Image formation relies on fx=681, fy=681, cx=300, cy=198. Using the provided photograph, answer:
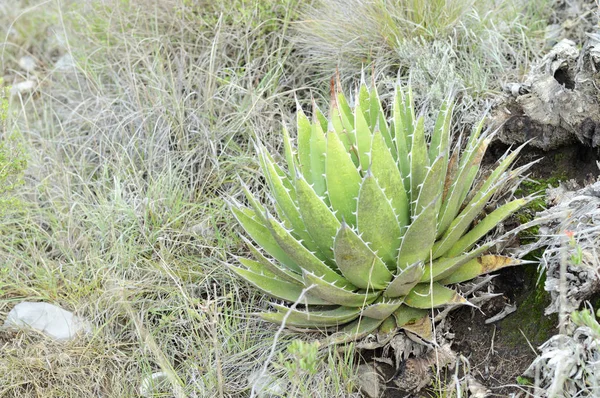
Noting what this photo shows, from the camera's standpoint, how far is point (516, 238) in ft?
8.74

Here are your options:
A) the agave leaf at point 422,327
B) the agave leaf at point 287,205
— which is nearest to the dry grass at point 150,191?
the agave leaf at point 422,327

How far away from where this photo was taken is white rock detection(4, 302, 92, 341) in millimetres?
2998

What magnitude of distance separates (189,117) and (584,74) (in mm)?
2024

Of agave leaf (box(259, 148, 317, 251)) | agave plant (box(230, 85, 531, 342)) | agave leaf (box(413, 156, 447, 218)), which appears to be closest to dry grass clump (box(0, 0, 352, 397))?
agave plant (box(230, 85, 531, 342))

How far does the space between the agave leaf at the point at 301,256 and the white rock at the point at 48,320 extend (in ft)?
3.88

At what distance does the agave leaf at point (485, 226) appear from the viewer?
2.41 m

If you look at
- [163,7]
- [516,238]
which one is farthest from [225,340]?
[163,7]

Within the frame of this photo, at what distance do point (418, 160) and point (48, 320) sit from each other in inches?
70.5

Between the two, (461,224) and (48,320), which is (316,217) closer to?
(461,224)

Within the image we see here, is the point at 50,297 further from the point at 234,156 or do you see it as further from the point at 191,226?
the point at 234,156

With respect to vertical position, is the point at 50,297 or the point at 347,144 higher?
the point at 347,144

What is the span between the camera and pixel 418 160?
2416 millimetres

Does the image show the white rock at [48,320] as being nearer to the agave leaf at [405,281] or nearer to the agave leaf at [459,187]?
the agave leaf at [405,281]

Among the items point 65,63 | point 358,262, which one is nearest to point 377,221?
point 358,262
